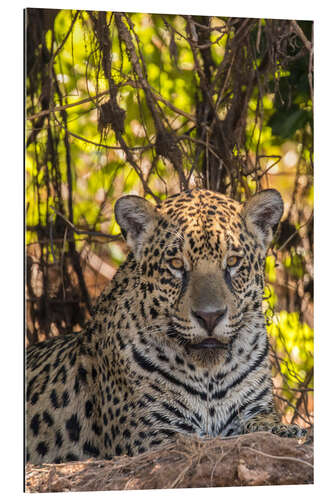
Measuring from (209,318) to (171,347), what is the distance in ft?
1.41

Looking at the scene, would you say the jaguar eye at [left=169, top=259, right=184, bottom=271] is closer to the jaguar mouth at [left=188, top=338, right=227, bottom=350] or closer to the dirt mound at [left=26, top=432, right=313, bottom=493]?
the jaguar mouth at [left=188, top=338, right=227, bottom=350]

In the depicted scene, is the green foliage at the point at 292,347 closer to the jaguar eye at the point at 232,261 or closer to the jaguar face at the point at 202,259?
the jaguar face at the point at 202,259

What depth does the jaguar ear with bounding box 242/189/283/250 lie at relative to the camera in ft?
16.4

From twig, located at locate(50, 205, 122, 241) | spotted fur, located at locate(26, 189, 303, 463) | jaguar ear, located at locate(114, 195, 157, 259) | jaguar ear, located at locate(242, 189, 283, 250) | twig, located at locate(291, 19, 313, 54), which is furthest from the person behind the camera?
twig, located at locate(291, 19, 313, 54)

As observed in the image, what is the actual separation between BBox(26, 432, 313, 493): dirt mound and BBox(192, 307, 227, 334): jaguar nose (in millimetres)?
537

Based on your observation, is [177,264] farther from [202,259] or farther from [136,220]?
[136,220]

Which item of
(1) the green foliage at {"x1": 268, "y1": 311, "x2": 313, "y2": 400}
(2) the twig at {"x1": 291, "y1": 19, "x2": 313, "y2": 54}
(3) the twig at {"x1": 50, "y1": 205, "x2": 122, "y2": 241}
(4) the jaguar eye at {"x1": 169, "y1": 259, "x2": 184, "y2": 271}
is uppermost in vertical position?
(2) the twig at {"x1": 291, "y1": 19, "x2": 313, "y2": 54}

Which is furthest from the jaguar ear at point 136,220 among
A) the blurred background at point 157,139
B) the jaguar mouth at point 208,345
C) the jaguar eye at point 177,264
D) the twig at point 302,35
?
the twig at point 302,35

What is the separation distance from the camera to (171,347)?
4836 mm

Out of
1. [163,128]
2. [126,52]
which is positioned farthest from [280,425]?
[126,52]

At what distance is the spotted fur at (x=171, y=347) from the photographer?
15.4ft

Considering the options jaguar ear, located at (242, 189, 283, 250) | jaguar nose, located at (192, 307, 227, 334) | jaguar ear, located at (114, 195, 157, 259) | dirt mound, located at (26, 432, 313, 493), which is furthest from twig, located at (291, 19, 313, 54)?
dirt mound, located at (26, 432, 313, 493)

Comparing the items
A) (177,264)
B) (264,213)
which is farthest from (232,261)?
(264,213)

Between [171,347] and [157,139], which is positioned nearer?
[171,347]
